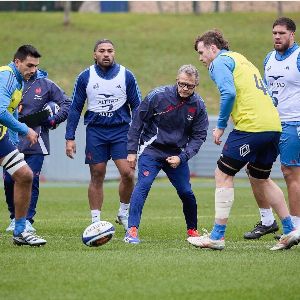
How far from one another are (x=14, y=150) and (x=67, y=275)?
2812mm

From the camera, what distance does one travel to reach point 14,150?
1109cm

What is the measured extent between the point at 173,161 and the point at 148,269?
2.82 m

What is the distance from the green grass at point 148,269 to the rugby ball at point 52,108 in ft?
4.96

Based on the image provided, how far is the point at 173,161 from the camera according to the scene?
11.6 m

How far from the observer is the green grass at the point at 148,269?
7.90 meters

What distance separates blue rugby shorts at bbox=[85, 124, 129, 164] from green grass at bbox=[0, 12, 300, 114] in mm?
22187

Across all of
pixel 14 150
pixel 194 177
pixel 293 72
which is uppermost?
pixel 293 72

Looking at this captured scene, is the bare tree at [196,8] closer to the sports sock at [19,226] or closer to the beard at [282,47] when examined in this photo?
the beard at [282,47]

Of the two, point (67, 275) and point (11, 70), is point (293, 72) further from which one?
point (67, 275)

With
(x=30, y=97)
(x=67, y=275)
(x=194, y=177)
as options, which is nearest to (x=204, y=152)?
(x=194, y=177)

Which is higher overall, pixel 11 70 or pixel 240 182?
pixel 11 70

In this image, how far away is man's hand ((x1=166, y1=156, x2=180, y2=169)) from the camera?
11.6 m

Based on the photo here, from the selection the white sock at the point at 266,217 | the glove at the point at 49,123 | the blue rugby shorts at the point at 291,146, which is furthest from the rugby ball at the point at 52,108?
the blue rugby shorts at the point at 291,146

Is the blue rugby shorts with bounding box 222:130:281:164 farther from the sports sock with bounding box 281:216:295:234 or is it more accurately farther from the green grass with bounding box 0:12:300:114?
the green grass with bounding box 0:12:300:114
